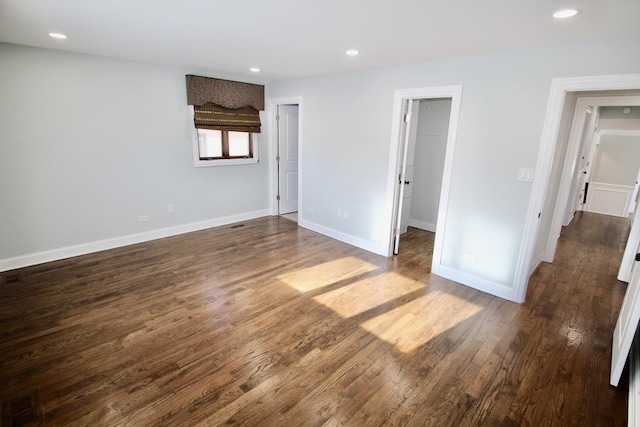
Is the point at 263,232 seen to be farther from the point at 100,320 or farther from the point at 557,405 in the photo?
the point at 557,405

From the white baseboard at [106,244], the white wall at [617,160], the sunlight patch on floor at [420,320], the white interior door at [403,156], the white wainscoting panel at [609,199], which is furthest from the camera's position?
the white wainscoting panel at [609,199]

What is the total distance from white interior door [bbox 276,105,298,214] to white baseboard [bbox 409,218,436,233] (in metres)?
2.38

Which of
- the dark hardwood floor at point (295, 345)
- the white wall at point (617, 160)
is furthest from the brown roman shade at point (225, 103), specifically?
the white wall at point (617, 160)

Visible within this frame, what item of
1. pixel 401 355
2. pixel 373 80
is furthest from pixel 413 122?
pixel 401 355

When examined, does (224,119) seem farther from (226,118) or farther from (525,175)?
(525,175)

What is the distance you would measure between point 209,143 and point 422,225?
155 inches

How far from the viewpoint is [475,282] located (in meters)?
3.54

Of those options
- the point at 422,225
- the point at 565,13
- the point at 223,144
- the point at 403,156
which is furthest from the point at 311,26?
the point at 422,225

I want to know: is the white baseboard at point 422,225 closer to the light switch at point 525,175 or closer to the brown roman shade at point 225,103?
the light switch at point 525,175

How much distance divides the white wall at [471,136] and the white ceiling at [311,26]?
0.59 ft

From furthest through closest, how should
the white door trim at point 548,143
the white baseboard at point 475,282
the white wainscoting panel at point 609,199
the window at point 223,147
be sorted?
1. the white wainscoting panel at point 609,199
2. the window at point 223,147
3. the white baseboard at point 475,282
4. the white door trim at point 548,143

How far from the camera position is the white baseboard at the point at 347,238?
4445 millimetres

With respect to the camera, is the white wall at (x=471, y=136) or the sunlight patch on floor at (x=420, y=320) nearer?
the sunlight patch on floor at (x=420, y=320)

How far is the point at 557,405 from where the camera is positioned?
2.02 meters
